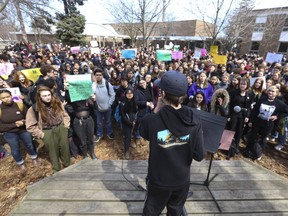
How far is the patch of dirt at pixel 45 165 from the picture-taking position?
3.57 m

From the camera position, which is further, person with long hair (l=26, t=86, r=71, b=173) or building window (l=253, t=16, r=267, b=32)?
building window (l=253, t=16, r=267, b=32)

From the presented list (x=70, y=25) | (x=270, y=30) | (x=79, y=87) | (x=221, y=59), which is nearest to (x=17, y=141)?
(x=79, y=87)

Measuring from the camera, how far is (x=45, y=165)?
177 inches

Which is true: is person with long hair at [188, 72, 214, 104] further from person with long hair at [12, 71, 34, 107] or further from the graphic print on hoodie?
person with long hair at [12, 71, 34, 107]

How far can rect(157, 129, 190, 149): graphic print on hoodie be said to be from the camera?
1.70 meters

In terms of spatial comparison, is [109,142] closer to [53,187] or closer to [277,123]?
[53,187]

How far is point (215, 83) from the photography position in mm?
5789

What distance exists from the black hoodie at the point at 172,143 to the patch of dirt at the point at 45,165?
286cm

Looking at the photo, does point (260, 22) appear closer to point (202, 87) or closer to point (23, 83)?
point (202, 87)

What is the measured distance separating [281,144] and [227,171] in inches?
108

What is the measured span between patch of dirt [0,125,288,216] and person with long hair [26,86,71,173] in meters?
0.82

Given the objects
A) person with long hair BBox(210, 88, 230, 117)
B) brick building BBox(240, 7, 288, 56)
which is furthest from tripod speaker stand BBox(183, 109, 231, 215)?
brick building BBox(240, 7, 288, 56)

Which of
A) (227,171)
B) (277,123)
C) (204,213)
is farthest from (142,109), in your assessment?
(277,123)

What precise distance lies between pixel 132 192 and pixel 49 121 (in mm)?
1962
